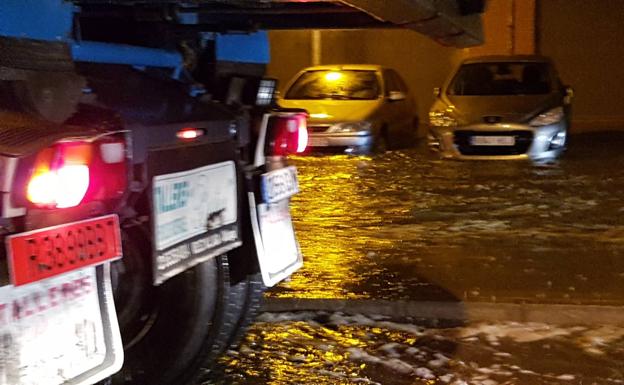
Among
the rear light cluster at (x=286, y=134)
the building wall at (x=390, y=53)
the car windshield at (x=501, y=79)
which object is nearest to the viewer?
the rear light cluster at (x=286, y=134)

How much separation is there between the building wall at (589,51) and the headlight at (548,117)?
7.09 metres

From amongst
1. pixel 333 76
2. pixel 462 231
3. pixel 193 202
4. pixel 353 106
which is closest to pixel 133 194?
pixel 193 202

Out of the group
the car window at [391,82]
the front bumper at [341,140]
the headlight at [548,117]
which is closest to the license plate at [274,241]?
the headlight at [548,117]

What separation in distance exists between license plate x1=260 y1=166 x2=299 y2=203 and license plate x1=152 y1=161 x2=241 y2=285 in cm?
32

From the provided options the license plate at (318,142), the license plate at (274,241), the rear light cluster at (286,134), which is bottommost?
the license plate at (318,142)

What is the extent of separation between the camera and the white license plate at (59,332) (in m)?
2.80

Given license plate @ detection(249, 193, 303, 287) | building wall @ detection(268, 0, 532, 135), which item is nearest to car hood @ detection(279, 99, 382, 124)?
building wall @ detection(268, 0, 532, 135)

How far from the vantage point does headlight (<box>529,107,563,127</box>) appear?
12438 mm

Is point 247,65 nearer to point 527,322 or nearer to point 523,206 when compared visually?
point 527,322

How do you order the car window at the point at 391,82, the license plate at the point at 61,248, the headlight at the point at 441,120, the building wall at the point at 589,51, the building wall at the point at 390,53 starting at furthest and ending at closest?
1. the building wall at the point at 390,53
2. the building wall at the point at 589,51
3. the car window at the point at 391,82
4. the headlight at the point at 441,120
5. the license plate at the point at 61,248

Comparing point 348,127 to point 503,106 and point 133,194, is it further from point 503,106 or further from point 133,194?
point 133,194

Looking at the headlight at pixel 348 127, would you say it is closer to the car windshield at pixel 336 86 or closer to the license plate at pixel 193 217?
the car windshield at pixel 336 86

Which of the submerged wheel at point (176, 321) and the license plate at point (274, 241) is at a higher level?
the license plate at point (274, 241)

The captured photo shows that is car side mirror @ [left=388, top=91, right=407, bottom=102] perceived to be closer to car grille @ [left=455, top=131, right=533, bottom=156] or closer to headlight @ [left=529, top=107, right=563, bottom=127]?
car grille @ [left=455, top=131, right=533, bottom=156]
